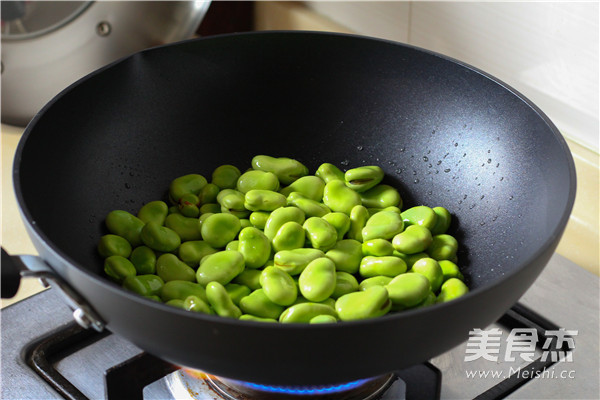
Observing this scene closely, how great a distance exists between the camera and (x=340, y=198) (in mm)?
826

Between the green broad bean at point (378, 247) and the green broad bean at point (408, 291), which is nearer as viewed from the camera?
the green broad bean at point (408, 291)

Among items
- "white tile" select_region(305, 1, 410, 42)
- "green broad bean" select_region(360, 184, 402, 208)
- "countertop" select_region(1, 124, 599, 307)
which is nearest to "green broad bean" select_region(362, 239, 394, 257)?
"green broad bean" select_region(360, 184, 402, 208)

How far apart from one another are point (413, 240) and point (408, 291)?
0.11 metres

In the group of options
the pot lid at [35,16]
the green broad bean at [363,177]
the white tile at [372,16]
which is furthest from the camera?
the white tile at [372,16]

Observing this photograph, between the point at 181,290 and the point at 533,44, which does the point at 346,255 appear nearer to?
the point at 181,290

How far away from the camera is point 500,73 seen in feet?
3.47

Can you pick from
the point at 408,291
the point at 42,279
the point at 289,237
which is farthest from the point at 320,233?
the point at 42,279

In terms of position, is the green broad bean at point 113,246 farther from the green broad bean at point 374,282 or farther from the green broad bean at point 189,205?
the green broad bean at point 374,282

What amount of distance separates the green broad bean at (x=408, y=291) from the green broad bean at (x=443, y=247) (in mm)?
117

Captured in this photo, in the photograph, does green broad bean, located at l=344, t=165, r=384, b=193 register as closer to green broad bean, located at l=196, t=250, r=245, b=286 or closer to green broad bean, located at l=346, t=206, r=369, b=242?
green broad bean, located at l=346, t=206, r=369, b=242

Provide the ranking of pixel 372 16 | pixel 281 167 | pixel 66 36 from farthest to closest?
pixel 372 16 → pixel 66 36 → pixel 281 167

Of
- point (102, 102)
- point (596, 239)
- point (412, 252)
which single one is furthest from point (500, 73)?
point (102, 102)

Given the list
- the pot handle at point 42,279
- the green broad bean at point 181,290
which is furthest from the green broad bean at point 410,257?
the pot handle at point 42,279

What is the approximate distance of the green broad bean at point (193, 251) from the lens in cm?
76
